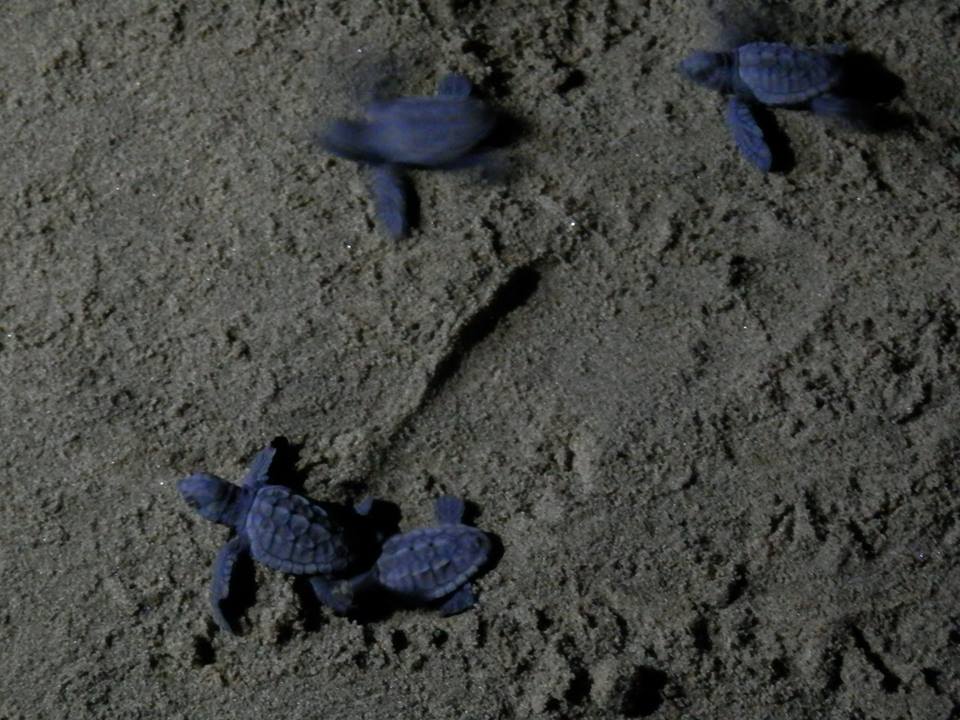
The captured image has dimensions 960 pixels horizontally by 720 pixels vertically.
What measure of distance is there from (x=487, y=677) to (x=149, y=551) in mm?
516

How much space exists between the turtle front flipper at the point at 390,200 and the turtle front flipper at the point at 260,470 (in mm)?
385

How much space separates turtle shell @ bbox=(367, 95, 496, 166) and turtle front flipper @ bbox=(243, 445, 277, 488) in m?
0.50

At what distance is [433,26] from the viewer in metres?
1.82

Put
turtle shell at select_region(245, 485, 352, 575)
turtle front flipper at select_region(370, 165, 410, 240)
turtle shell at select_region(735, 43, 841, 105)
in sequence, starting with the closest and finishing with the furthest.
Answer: turtle shell at select_region(245, 485, 352, 575), turtle front flipper at select_region(370, 165, 410, 240), turtle shell at select_region(735, 43, 841, 105)

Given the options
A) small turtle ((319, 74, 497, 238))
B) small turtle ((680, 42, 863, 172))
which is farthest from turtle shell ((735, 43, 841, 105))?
small turtle ((319, 74, 497, 238))

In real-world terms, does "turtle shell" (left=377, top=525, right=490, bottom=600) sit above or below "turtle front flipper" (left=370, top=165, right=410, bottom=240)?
below

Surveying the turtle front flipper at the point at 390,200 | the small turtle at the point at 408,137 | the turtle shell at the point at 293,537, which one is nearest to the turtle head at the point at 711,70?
the small turtle at the point at 408,137

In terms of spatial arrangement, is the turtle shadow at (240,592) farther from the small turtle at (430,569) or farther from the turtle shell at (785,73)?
the turtle shell at (785,73)

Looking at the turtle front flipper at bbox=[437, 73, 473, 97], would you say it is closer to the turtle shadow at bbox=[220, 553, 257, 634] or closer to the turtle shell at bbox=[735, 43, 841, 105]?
the turtle shell at bbox=[735, 43, 841, 105]

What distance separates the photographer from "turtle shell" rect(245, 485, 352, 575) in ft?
4.85

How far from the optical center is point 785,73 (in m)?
1.77

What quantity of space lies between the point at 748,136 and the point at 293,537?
960mm

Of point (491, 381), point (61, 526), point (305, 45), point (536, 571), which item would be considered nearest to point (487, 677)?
point (536, 571)

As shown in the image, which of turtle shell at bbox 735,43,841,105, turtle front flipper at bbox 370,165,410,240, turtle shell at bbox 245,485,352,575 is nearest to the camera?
turtle shell at bbox 245,485,352,575
